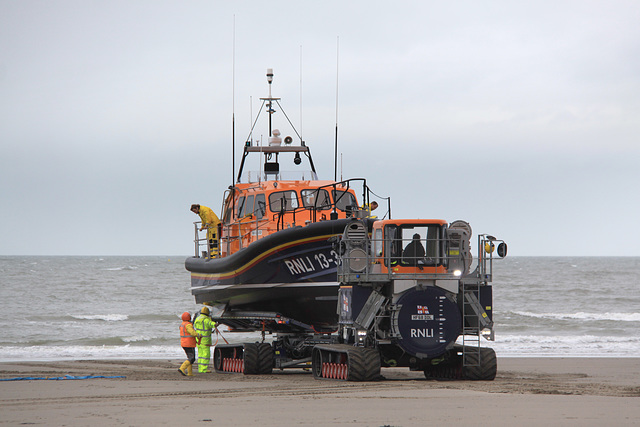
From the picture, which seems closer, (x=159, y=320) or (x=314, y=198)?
(x=314, y=198)

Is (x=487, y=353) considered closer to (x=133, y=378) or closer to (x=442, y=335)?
(x=442, y=335)

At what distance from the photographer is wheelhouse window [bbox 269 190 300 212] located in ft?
52.1

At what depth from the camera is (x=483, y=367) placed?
490 inches

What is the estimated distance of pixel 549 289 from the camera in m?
50.8

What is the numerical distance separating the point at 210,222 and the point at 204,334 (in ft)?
10.8

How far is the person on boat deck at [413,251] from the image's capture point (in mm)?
12195

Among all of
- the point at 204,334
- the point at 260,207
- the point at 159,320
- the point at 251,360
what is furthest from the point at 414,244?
the point at 159,320

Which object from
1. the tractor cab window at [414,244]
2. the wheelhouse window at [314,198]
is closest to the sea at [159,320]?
the wheelhouse window at [314,198]

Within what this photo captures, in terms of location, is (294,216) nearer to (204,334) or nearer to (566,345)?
(204,334)

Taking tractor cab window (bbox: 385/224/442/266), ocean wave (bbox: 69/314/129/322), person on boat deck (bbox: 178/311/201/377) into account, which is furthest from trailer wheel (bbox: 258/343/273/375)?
ocean wave (bbox: 69/314/129/322)

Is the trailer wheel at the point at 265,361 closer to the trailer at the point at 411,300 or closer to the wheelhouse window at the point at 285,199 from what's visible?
the trailer at the point at 411,300

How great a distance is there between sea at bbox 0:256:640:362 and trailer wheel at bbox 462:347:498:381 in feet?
24.9

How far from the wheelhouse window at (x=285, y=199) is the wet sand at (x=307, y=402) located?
322cm

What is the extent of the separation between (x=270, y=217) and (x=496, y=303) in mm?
27560
